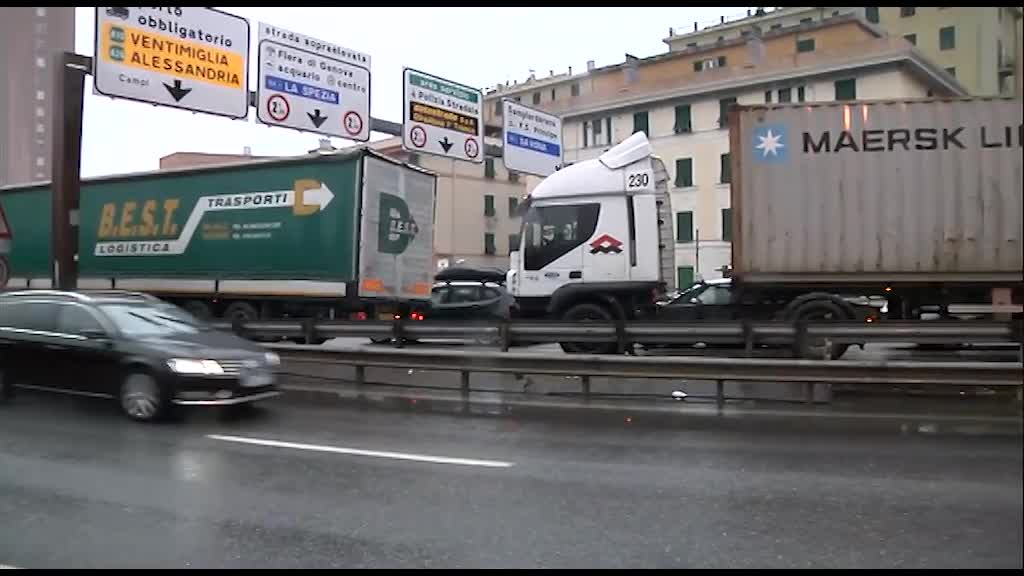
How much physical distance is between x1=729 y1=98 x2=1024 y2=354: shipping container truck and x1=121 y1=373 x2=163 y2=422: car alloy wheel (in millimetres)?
7785

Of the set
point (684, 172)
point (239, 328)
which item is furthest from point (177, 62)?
point (684, 172)

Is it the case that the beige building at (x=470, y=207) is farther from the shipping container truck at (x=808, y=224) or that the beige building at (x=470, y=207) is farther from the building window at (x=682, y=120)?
the shipping container truck at (x=808, y=224)

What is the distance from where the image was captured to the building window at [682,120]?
40938mm

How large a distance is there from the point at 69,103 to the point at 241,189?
392 centimetres

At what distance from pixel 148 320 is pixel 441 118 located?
9702 mm

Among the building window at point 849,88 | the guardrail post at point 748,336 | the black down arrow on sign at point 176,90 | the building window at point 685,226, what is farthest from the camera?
the building window at point 685,226

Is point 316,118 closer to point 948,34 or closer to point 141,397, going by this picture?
point 141,397

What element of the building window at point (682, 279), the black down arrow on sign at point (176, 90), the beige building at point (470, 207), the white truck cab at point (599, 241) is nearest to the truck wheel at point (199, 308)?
the black down arrow on sign at point (176, 90)

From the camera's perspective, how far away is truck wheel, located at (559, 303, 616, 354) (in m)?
12.5

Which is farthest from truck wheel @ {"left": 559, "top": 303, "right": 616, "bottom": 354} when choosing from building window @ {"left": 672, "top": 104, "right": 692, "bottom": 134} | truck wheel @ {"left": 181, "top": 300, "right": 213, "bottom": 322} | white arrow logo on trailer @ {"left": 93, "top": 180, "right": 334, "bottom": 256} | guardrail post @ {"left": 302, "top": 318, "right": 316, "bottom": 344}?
building window @ {"left": 672, "top": 104, "right": 692, "bottom": 134}

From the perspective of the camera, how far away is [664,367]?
10328 millimetres

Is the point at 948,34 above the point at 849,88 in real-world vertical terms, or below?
below

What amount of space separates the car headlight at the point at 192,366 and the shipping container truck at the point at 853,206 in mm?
7139

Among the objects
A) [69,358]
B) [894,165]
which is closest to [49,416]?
[69,358]
